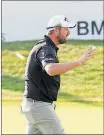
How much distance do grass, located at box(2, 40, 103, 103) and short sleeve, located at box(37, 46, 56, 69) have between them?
10.3 ft

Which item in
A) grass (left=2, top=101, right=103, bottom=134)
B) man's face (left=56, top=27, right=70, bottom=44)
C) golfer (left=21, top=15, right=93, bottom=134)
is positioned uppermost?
man's face (left=56, top=27, right=70, bottom=44)

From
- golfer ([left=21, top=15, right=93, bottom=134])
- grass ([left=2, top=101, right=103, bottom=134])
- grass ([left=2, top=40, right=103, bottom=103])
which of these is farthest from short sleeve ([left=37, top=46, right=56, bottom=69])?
grass ([left=2, top=40, right=103, bottom=103])

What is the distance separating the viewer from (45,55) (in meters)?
3.63

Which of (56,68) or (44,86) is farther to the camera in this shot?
(44,86)

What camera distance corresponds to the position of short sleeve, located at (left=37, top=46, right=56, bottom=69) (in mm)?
3586

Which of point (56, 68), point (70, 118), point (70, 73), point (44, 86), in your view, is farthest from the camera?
point (70, 73)

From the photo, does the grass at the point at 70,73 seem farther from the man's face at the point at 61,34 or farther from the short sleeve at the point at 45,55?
the short sleeve at the point at 45,55

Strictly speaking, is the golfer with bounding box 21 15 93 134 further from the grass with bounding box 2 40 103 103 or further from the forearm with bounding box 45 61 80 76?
the grass with bounding box 2 40 103 103

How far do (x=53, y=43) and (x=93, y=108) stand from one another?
3.17m

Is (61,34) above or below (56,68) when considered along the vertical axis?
above

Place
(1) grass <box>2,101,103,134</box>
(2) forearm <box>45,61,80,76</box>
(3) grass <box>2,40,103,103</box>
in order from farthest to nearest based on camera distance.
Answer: (3) grass <box>2,40,103,103</box>
(1) grass <box>2,101,103,134</box>
(2) forearm <box>45,61,80,76</box>

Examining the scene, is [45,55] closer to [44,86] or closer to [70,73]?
[44,86]

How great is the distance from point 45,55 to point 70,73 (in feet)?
11.0

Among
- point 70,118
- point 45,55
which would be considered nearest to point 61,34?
point 45,55
